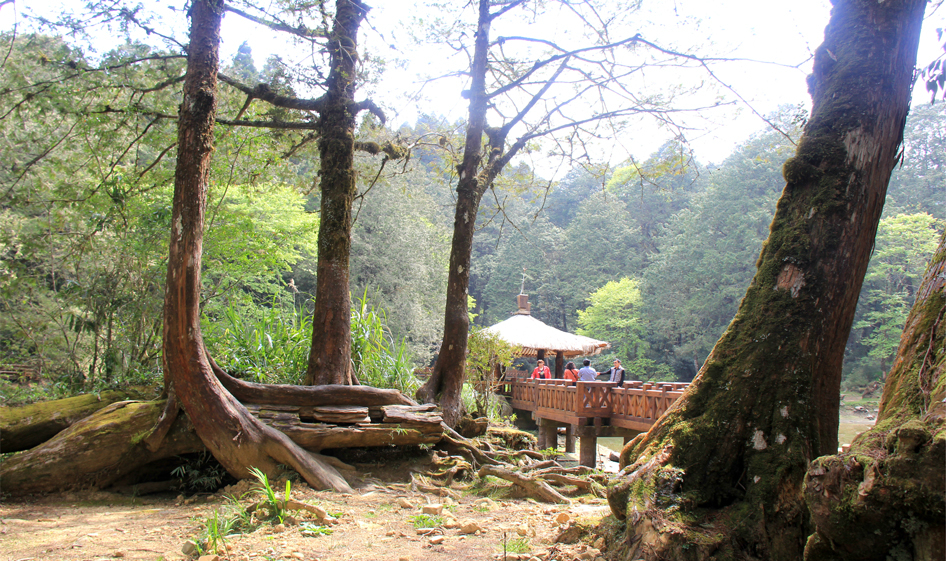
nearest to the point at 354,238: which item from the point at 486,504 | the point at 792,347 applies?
the point at 486,504

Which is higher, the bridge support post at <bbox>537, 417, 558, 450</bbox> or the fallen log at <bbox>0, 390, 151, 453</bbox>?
the fallen log at <bbox>0, 390, 151, 453</bbox>

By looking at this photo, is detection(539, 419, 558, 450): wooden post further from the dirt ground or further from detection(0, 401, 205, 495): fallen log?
detection(0, 401, 205, 495): fallen log

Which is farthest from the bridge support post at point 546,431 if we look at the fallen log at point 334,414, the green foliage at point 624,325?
the green foliage at point 624,325

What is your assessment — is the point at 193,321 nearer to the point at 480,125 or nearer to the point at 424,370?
the point at 480,125

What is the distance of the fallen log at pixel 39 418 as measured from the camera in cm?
515

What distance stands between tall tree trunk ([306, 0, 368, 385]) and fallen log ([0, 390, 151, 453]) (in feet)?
7.40

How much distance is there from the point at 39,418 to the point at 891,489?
6766mm

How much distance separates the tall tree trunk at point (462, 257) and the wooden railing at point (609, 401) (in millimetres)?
4673

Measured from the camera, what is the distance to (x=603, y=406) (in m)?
12.4

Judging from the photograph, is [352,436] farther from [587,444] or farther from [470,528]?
[587,444]

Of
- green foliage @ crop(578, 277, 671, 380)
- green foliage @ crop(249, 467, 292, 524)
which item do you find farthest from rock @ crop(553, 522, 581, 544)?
green foliage @ crop(578, 277, 671, 380)

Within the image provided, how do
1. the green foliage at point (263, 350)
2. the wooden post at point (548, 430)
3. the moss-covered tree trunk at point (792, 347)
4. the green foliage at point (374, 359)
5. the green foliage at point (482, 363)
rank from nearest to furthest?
1. the moss-covered tree trunk at point (792, 347)
2. the green foliage at point (263, 350)
3. the green foliage at point (374, 359)
4. the green foliage at point (482, 363)
5. the wooden post at point (548, 430)

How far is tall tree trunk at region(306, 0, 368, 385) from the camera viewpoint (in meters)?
6.25

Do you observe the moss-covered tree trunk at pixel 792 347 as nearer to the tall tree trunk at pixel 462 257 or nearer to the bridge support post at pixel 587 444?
the tall tree trunk at pixel 462 257
